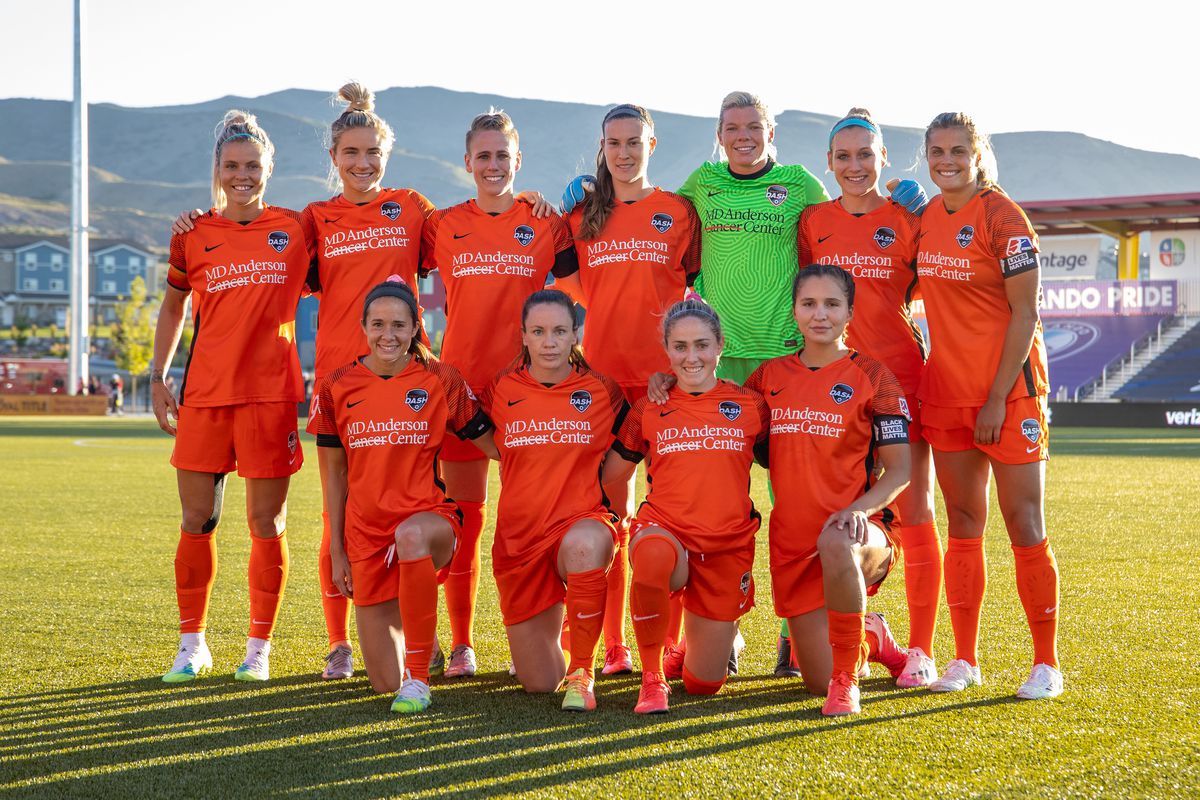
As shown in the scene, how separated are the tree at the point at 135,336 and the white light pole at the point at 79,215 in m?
14.5

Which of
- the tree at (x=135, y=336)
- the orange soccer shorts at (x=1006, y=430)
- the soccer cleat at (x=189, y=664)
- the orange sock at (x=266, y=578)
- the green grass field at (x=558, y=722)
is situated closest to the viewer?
the green grass field at (x=558, y=722)

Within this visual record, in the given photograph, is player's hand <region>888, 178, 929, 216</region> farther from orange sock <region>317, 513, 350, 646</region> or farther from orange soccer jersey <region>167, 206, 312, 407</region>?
orange sock <region>317, 513, 350, 646</region>

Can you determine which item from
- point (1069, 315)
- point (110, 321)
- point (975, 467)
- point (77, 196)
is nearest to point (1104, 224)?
point (1069, 315)

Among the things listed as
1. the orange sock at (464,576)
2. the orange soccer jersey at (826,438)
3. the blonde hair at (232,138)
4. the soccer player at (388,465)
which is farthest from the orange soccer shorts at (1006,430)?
the blonde hair at (232,138)

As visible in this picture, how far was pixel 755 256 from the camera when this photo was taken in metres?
4.40

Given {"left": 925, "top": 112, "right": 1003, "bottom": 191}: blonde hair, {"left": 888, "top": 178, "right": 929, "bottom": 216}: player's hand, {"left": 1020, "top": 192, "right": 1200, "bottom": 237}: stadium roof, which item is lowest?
{"left": 888, "top": 178, "right": 929, "bottom": 216}: player's hand

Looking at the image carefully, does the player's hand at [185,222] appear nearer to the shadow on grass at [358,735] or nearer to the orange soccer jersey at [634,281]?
the orange soccer jersey at [634,281]

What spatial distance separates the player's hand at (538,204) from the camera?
14.9 feet

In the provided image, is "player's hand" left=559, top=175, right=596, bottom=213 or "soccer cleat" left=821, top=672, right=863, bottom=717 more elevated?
"player's hand" left=559, top=175, right=596, bottom=213

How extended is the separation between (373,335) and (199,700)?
1.36 m

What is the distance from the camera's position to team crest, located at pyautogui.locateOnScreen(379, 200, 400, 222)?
14.8ft

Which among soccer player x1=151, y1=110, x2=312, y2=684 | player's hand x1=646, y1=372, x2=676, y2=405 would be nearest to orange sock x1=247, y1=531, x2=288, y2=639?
soccer player x1=151, y1=110, x2=312, y2=684

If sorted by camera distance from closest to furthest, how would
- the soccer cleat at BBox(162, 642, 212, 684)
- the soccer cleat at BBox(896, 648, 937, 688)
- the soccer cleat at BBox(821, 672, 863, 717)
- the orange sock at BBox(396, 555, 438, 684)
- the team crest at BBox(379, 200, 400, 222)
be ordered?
the soccer cleat at BBox(821, 672, 863, 717) < the orange sock at BBox(396, 555, 438, 684) < the soccer cleat at BBox(896, 648, 937, 688) < the soccer cleat at BBox(162, 642, 212, 684) < the team crest at BBox(379, 200, 400, 222)

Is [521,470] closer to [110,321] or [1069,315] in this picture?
[1069,315]
